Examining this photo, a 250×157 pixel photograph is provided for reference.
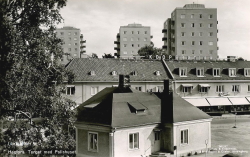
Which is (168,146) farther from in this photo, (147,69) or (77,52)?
(77,52)

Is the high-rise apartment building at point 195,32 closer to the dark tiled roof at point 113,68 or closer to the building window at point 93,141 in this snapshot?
the dark tiled roof at point 113,68

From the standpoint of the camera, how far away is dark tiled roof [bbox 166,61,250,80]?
190 feet

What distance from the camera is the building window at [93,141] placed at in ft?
84.1

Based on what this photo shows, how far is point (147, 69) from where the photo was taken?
5725cm

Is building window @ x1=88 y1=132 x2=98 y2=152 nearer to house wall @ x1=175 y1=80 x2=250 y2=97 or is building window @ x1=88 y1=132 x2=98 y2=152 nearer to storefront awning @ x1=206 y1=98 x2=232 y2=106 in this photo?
house wall @ x1=175 y1=80 x2=250 y2=97

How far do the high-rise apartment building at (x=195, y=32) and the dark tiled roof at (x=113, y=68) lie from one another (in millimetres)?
33291

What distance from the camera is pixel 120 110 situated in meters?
26.4

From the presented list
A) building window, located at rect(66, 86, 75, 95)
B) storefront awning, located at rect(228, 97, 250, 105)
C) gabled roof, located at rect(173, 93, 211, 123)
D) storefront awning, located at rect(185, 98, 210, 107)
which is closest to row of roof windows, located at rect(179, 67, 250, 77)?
storefront awning, located at rect(185, 98, 210, 107)

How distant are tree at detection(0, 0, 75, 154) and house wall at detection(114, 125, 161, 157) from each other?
5833 mm

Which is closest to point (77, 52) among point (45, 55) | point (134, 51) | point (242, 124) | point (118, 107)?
point (134, 51)

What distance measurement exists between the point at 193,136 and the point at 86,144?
363 inches

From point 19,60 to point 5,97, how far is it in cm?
194

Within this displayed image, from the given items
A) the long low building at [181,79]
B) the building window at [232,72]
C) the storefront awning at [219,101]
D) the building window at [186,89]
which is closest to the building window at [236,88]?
the long low building at [181,79]

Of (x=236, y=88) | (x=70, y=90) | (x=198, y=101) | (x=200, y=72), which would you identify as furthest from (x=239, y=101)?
(x=70, y=90)
